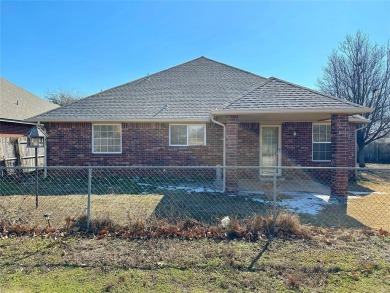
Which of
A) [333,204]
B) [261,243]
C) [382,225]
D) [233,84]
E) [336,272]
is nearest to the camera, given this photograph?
[336,272]

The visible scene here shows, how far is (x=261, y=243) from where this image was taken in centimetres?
423

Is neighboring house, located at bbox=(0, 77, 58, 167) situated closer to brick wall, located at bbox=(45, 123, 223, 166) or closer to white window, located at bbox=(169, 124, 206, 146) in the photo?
brick wall, located at bbox=(45, 123, 223, 166)

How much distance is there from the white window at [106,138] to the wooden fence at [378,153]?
2269 cm

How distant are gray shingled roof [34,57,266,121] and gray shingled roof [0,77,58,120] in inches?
202

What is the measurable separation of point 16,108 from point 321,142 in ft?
59.8

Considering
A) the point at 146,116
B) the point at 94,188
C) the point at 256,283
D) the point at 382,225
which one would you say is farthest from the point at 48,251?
the point at 146,116

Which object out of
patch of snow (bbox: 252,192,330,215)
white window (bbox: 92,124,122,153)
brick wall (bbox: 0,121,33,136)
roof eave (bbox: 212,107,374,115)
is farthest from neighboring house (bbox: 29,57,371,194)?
brick wall (bbox: 0,121,33,136)

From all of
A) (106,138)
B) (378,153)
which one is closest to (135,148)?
(106,138)

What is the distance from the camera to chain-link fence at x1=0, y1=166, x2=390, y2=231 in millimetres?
5457

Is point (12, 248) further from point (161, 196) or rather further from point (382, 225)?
point (382, 225)

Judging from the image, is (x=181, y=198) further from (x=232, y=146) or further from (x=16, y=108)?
(x=16, y=108)

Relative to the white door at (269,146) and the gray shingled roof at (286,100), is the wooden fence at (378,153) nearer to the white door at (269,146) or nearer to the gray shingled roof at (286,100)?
the white door at (269,146)

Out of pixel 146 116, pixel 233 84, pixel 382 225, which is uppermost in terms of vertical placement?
pixel 233 84

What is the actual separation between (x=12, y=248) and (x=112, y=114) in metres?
8.32
